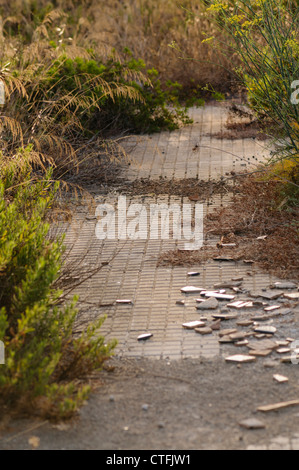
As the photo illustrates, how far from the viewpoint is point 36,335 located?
152 inches

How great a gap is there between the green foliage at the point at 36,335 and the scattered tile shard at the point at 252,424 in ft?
2.62

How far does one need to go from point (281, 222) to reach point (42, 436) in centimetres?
342

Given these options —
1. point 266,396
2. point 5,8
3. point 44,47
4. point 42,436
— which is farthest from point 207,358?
point 5,8

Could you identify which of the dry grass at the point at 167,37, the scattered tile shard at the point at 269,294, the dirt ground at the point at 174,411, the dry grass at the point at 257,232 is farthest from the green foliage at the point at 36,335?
the dry grass at the point at 167,37

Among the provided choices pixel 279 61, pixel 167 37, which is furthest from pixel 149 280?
pixel 167 37

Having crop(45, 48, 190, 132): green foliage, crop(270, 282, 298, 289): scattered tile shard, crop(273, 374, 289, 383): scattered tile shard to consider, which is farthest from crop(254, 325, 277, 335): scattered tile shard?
crop(45, 48, 190, 132): green foliage

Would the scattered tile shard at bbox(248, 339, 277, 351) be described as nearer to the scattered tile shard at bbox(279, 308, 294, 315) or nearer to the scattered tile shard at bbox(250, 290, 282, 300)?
the scattered tile shard at bbox(279, 308, 294, 315)

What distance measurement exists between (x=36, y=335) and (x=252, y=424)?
1.26 metres

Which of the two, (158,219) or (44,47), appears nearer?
(158,219)

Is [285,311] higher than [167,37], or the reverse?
[167,37]

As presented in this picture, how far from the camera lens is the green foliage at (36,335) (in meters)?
3.48

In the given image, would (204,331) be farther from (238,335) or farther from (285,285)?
(285,285)

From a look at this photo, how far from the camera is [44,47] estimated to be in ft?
29.6

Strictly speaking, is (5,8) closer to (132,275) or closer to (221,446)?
(132,275)
